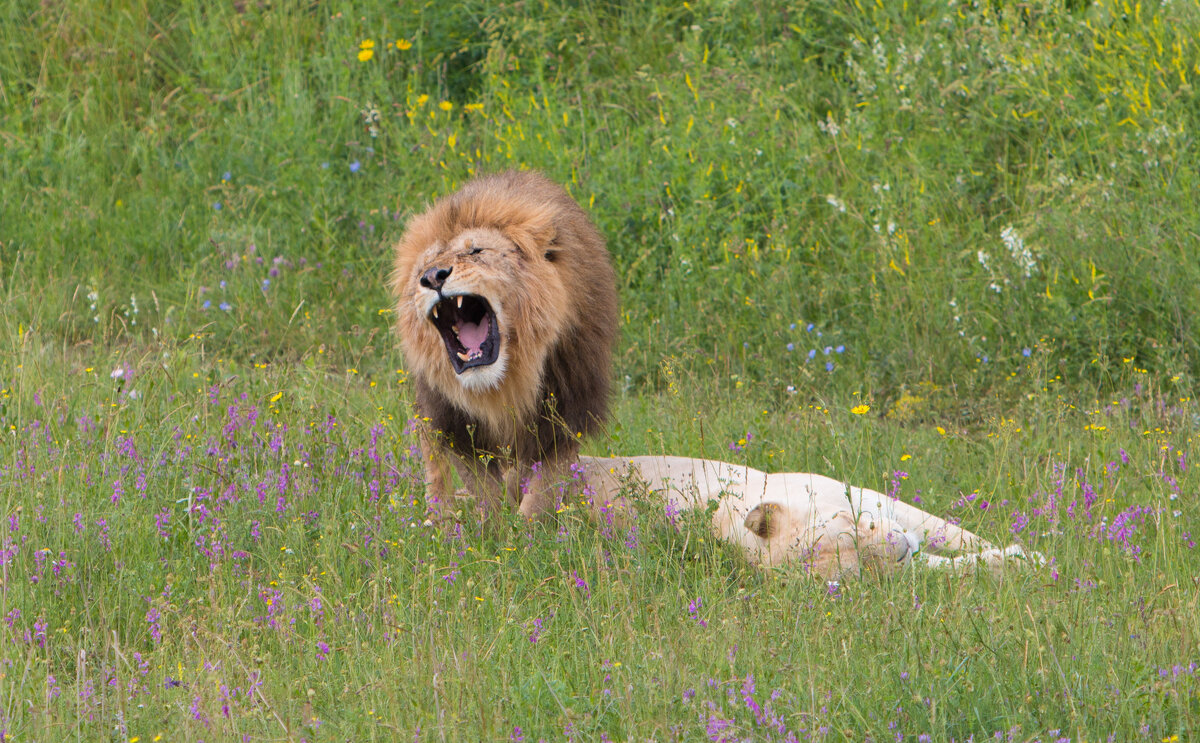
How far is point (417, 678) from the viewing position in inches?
118

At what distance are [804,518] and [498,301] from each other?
3.82ft

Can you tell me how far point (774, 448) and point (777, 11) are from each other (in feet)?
12.1

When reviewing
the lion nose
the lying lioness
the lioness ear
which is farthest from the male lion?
the lioness ear

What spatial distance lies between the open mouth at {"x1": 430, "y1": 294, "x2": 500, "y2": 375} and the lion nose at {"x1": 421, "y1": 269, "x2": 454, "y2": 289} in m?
0.07

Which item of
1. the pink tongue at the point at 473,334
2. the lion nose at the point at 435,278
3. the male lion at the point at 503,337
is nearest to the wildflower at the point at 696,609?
the male lion at the point at 503,337

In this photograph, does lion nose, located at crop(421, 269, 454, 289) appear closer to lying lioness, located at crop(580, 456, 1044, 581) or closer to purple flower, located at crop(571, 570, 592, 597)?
lying lioness, located at crop(580, 456, 1044, 581)

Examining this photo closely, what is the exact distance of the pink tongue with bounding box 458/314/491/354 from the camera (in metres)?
4.15

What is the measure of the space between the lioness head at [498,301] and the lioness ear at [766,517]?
0.69 m

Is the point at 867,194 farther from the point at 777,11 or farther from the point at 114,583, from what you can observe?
the point at 114,583

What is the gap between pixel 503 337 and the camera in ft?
13.4

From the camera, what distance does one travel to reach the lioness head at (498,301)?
4.07 meters

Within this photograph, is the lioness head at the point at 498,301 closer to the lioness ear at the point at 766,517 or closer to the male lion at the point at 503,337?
the male lion at the point at 503,337

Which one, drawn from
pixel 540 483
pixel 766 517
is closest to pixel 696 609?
pixel 766 517

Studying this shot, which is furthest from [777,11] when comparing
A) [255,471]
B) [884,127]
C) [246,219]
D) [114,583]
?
[114,583]
